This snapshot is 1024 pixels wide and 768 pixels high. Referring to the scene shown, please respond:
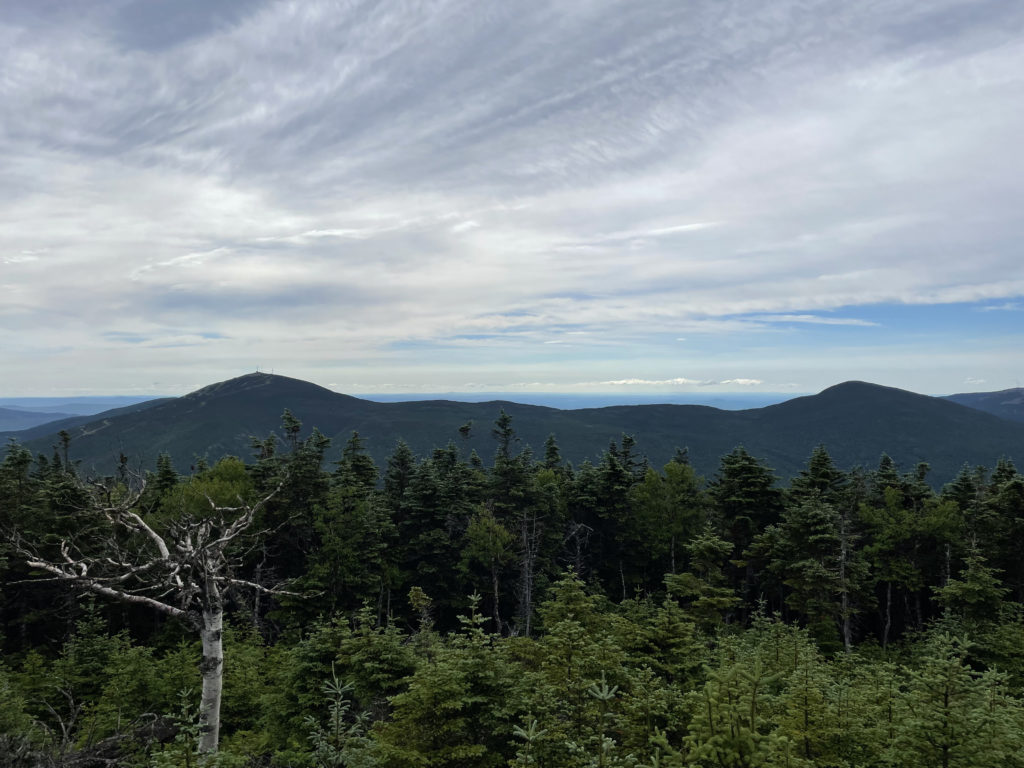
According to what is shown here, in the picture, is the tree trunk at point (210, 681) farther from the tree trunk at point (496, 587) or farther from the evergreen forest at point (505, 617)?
the tree trunk at point (496, 587)

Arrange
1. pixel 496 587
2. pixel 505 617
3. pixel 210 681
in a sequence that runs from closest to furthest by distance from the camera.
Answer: pixel 210 681, pixel 496 587, pixel 505 617

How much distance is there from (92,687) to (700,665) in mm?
29474

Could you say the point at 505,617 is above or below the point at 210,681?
below

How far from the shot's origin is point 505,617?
4625cm

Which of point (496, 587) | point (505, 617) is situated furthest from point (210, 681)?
point (505, 617)

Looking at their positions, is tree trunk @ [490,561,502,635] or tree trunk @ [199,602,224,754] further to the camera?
tree trunk @ [490,561,502,635]

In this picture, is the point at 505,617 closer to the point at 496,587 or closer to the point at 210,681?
the point at 496,587

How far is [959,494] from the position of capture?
4278 cm

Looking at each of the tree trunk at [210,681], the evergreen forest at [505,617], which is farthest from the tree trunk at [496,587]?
the tree trunk at [210,681]

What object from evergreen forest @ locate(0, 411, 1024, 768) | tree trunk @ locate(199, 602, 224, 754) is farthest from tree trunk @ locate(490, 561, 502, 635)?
tree trunk @ locate(199, 602, 224, 754)

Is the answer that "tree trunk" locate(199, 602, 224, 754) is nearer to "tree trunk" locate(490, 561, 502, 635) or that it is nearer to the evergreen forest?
the evergreen forest

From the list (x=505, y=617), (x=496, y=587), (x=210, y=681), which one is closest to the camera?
(x=210, y=681)

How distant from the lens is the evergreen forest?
10.8m

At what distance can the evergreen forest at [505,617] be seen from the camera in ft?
35.4
